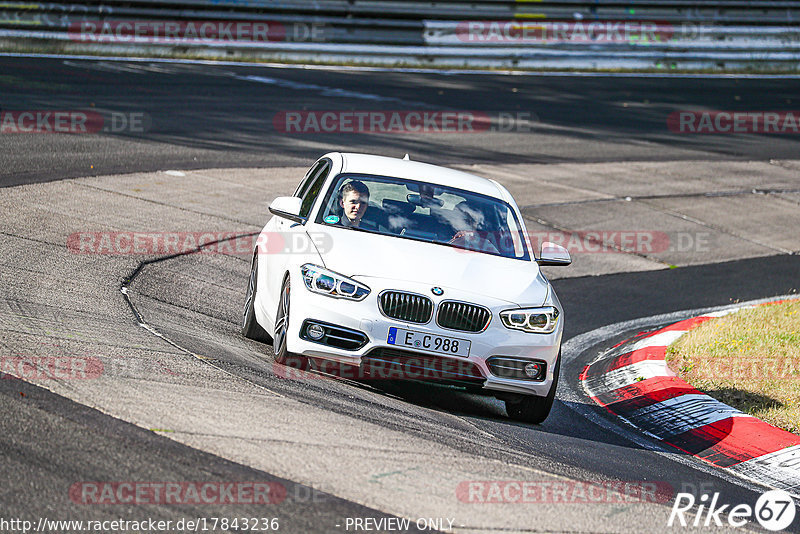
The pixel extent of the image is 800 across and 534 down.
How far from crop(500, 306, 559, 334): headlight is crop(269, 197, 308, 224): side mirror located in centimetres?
183

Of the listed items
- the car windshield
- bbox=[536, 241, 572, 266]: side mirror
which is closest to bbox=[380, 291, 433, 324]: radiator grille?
the car windshield

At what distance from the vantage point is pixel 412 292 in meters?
6.95

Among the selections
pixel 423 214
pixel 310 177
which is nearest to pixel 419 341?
pixel 423 214

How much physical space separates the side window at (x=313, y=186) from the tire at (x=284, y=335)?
40.4 inches

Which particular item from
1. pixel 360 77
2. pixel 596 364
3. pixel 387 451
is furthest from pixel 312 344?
pixel 360 77

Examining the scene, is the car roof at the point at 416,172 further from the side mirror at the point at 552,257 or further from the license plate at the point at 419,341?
the license plate at the point at 419,341

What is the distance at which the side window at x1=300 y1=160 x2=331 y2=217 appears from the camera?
8383mm

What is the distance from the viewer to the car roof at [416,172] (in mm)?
8461

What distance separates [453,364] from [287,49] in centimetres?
2027

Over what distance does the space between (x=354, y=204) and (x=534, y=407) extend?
205 centimetres

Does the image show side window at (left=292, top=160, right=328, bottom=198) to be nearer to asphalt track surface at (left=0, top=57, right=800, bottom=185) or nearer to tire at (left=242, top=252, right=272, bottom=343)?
tire at (left=242, top=252, right=272, bottom=343)

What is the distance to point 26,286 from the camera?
8195 mm

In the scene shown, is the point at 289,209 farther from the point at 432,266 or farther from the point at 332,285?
the point at 432,266

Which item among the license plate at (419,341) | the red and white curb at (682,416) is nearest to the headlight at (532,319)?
the license plate at (419,341)
